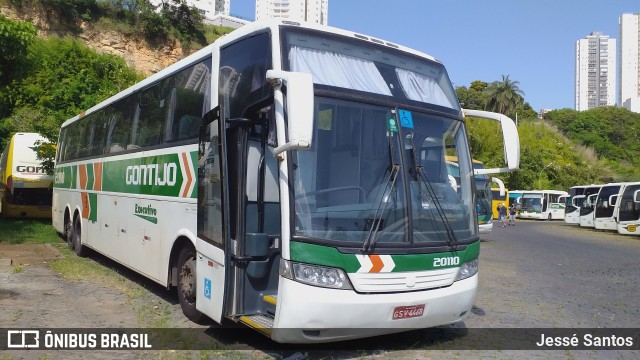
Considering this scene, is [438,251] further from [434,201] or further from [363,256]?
[363,256]

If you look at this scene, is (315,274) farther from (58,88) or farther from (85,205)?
(58,88)

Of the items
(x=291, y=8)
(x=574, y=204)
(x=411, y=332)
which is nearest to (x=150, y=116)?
(x=411, y=332)

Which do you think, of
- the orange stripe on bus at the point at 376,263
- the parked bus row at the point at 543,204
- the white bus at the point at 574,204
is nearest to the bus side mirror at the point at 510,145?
the orange stripe on bus at the point at 376,263

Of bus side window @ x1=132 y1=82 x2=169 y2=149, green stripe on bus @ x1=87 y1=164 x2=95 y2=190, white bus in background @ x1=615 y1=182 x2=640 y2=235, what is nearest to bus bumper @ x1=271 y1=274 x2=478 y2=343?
bus side window @ x1=132 y1=82 x2=169 y2=149

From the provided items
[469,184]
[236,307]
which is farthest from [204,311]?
[469,184]

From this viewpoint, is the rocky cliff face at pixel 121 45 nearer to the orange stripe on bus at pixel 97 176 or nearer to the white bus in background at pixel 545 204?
→ the white bus in background at pixel 545 204

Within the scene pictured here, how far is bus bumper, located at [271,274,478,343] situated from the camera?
5008 millimetres

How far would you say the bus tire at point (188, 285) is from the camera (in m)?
6.89

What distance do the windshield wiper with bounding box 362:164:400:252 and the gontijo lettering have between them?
333cm

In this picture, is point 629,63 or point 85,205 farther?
point 629,63

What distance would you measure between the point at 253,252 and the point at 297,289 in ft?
2.89

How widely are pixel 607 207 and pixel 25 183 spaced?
29582 millimetres

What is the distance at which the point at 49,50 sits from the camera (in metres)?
40.4

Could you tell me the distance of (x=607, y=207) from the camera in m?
32.2
